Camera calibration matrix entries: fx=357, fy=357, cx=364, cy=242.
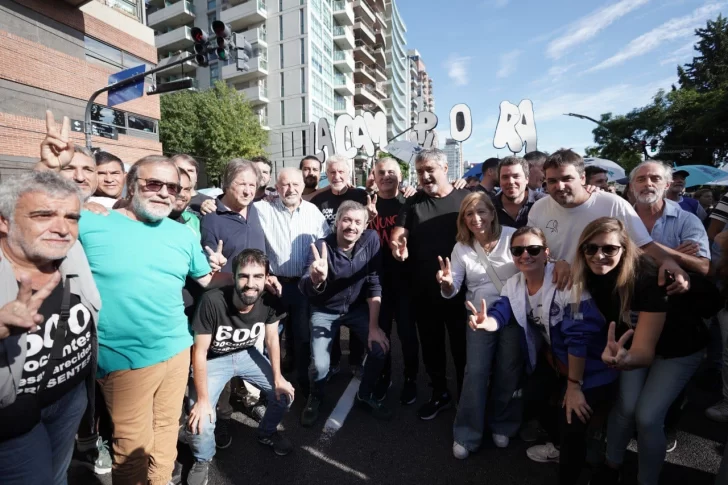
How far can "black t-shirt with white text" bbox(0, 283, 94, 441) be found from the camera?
4.96ft

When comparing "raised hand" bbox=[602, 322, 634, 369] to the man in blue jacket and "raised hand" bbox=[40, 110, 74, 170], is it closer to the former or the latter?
the man in blue jacket

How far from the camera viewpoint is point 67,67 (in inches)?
612

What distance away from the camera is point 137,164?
2383 mm

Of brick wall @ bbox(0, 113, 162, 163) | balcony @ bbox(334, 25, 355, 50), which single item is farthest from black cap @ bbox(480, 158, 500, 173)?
balcony @ bbox(334, 25, 355, 50)

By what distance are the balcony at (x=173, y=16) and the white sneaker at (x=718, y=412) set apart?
50.3 meters

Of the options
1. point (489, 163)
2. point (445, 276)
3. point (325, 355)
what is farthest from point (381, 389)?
point (489, 163)

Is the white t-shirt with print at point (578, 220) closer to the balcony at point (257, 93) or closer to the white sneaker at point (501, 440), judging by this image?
the white sneaker at point (501, 440)

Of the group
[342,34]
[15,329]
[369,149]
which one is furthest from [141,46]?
[342,34]

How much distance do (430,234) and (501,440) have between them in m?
1.82

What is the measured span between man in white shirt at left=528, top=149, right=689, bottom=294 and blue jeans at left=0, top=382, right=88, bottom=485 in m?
3.24

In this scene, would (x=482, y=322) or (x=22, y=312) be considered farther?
(x=482, y=322)

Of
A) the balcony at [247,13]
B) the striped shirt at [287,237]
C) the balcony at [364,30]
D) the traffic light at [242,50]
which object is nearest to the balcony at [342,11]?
the balcony at [364,30]

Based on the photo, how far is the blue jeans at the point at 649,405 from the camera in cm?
221

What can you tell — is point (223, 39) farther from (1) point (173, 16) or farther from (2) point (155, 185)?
(1) point (173, 16)
